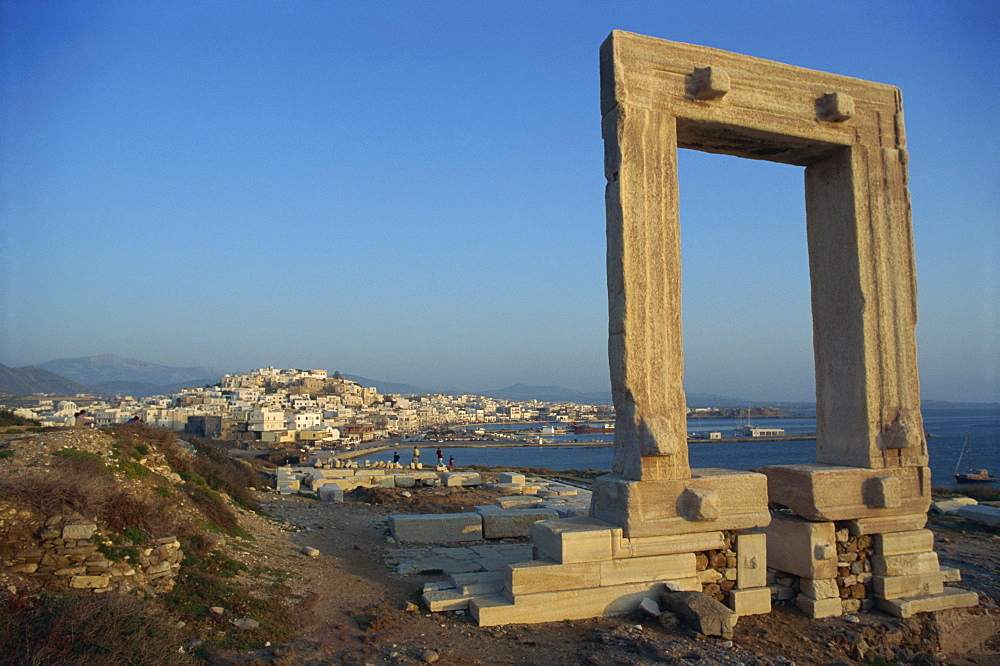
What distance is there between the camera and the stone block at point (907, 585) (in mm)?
7250

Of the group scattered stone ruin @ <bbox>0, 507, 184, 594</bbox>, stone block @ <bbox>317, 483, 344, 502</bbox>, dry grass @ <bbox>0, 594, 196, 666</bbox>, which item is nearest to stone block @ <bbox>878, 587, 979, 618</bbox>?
dry grass @ <bbox>0, 594, 196, 666</bbox>

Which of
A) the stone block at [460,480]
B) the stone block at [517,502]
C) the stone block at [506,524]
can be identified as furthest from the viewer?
the stone block at [460,480]

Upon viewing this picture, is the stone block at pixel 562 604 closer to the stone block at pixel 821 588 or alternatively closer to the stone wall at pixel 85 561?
the stone block at pixel 821 588

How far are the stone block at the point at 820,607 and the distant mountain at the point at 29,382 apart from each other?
5469 cm

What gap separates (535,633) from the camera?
5855mm

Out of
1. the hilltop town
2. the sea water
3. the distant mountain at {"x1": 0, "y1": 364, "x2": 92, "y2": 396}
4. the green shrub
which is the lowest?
the sea water

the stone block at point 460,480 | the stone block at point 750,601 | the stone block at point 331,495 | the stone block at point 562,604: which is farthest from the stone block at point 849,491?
the stone block at point 460,480

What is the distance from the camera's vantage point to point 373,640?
5.62 metres

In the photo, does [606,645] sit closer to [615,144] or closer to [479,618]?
[479,618]

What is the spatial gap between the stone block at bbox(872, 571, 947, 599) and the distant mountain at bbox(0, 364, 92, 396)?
5519 cm

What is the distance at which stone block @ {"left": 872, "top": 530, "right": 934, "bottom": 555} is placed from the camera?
24.2 ft

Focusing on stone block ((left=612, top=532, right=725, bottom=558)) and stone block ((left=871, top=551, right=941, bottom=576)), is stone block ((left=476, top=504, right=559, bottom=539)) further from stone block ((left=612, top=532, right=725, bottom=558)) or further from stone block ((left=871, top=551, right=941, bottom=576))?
stone block ((left=871, top=551, right=941, bottom=576))

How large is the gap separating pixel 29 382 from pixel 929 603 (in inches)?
3651

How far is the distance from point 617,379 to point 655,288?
3.33ft
